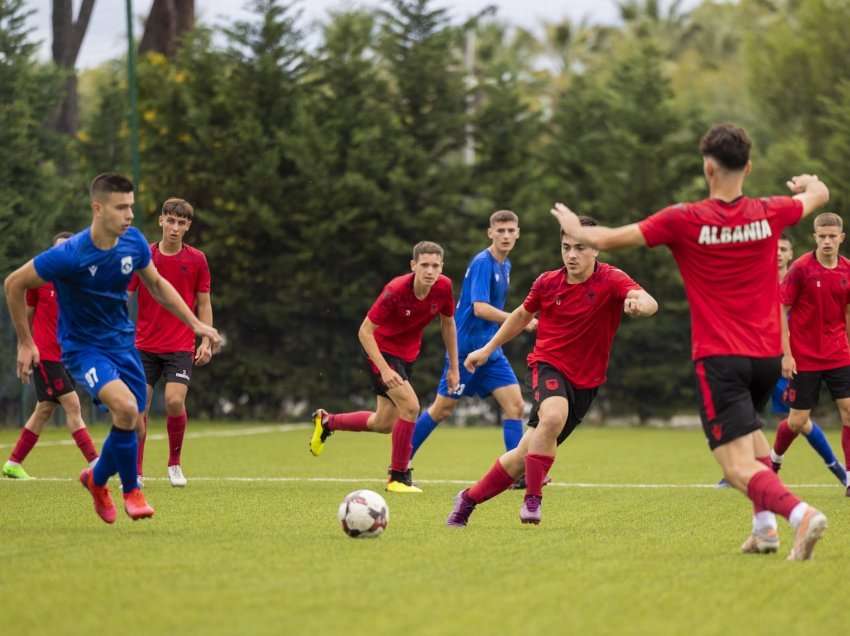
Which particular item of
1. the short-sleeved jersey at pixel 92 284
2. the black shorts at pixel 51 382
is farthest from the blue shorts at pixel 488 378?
the short-sleeved jersey at pixel 92 284

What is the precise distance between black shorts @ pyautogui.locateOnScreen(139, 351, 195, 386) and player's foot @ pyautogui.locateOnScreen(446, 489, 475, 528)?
12.7ft

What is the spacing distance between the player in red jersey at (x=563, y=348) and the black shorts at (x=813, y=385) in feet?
10.7

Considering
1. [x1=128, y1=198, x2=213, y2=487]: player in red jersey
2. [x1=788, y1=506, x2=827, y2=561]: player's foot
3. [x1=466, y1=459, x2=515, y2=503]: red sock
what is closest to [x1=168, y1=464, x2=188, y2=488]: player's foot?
[x1=128, y1=198, x2=213, y2=487]: player in red jersey

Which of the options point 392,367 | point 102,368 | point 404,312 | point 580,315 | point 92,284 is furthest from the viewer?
point 392,367

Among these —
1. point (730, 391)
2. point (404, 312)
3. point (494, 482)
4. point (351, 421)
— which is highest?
point (404, 312)

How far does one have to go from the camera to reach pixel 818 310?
1134 cm

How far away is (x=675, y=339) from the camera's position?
928 inches

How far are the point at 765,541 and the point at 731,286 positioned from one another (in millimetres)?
1348

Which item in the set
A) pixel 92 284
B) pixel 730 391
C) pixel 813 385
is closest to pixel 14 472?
pixel 92 284

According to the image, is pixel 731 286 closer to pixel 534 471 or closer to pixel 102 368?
Result: pixel 534 471

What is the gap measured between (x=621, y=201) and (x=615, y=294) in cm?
1523

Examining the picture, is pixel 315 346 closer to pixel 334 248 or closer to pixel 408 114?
pixel 334 248

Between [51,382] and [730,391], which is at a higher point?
[730,391]

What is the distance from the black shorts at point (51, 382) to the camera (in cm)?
1234
